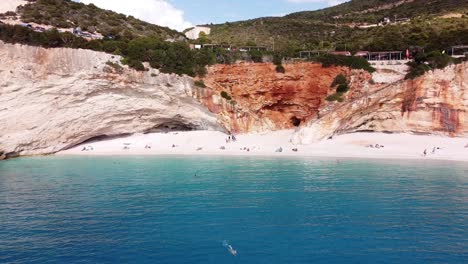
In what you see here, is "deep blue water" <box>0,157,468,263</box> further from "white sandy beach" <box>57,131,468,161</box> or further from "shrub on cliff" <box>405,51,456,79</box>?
"shrub on cliff" <box>405,51,456,79</box>

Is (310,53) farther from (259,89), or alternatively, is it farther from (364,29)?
(364,29)

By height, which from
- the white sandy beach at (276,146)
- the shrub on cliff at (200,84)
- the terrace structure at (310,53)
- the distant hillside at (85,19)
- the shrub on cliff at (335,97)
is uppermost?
the distant hillside at (85,19)

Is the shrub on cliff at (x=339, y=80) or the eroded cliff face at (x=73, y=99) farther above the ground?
the shrub on cliff at (x=339, y=80)

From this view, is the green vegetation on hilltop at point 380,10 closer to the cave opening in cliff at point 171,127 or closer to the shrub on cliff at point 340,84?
the shrub on cliff at point 340,84

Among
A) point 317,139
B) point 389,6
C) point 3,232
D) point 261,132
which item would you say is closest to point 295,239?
point 3,232

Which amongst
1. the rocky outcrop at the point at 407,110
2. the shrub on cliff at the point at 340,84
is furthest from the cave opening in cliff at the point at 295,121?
the shrub on cliff at the point at 340,84
